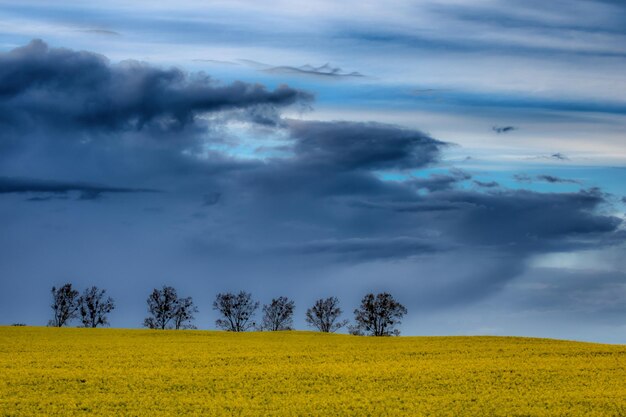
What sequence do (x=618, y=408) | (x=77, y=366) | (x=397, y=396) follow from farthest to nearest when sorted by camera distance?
(x=77, y=366)
(x=397, y=396)
(x=618, y=408)

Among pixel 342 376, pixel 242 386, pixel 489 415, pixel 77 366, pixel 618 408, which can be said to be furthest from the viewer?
pixel 77 366

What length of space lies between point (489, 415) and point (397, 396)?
210 inches

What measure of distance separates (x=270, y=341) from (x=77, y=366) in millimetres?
24515

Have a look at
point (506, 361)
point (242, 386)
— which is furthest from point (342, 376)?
point (506, 361)

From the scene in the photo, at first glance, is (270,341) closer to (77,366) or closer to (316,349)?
(316,349)

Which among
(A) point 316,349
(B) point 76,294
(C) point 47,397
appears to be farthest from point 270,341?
(B) point 76,294

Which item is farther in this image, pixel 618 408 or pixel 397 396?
pixel 397 396

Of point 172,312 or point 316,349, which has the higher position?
point 172,312

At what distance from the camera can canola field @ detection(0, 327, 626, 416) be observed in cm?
3161

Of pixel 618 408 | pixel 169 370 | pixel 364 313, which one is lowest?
pixel 618 408

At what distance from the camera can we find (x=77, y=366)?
148ft

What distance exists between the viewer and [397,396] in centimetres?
3450

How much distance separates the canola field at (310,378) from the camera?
31.6 metres

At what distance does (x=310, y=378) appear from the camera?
40375 millimetres
